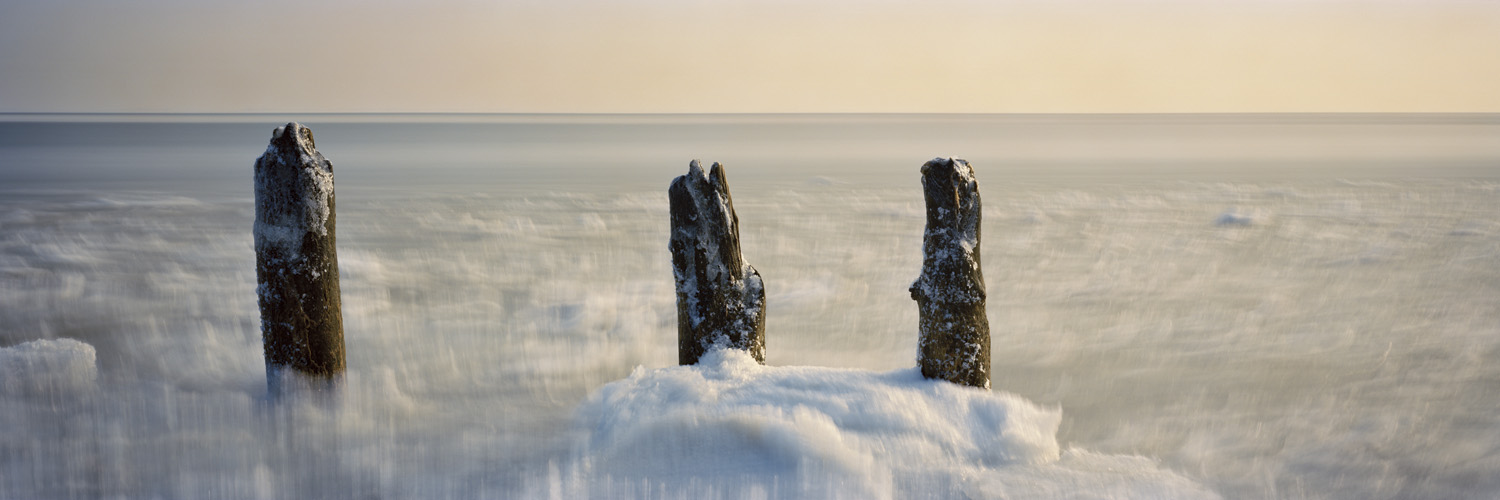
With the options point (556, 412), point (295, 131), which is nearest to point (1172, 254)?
point (556, 412)

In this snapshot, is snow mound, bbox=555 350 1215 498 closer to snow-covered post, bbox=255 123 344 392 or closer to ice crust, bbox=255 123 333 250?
snow-covered post, bbox=255 123 344 392

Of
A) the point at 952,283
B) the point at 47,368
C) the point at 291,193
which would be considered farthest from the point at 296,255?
the point at 952,283

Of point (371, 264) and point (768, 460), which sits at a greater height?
point (371, 264)

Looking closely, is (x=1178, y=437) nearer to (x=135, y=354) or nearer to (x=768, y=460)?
(x=768, y=460)

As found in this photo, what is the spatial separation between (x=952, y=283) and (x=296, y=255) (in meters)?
3.47

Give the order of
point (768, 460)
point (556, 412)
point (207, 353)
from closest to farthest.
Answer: point (768, 460)
point (556, 412)
point (207, 353)

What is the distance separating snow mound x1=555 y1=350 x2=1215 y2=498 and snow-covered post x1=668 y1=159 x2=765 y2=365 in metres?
0.19

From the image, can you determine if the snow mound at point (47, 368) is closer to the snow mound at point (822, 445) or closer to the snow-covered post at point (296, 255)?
the snow-covered post at point (296, 255)

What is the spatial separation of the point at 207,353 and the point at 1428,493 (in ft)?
28.3

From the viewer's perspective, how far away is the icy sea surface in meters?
5.13

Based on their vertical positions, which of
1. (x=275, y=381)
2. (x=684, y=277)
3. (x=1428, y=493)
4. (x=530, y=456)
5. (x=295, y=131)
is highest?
(x=295, y=131)

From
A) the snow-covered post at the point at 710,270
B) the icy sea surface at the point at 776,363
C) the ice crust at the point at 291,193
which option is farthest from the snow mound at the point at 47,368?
the snow-covered post at the point at 710,270

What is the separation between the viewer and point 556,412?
6914 millimetres

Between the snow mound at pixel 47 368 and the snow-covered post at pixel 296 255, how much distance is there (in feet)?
6.61
